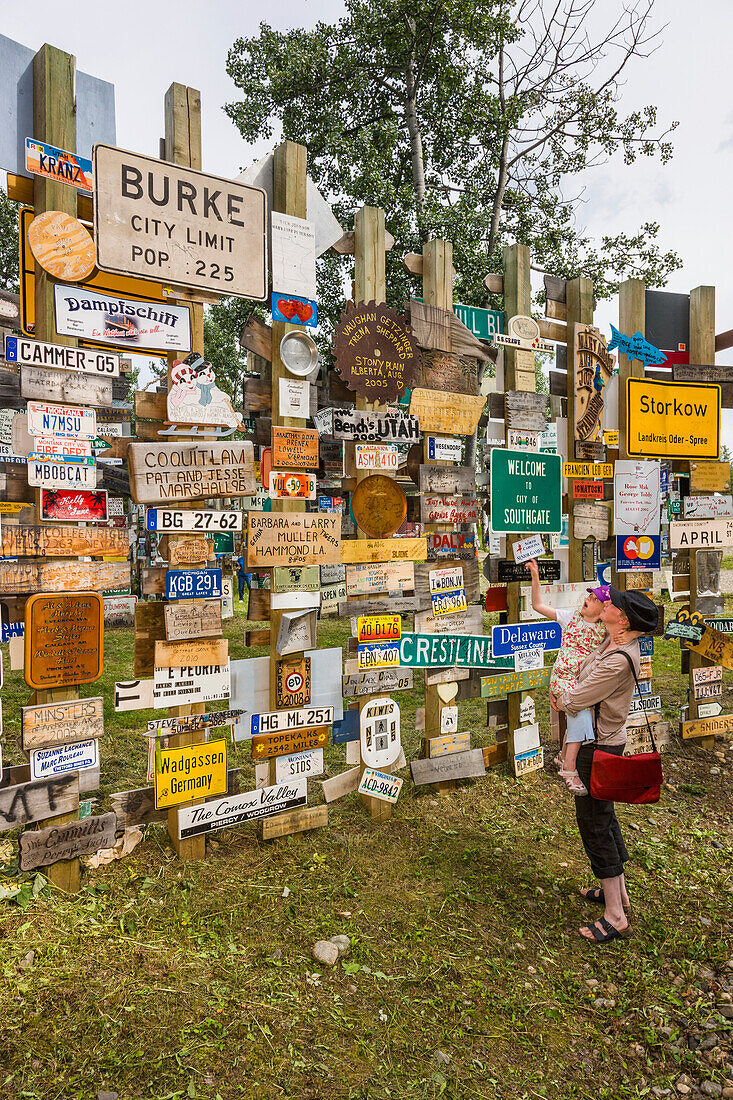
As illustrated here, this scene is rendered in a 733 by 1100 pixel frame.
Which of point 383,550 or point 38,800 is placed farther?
point 383,550

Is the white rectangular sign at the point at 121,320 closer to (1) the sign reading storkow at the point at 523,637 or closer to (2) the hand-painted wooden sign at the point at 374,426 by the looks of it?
(2) the hand-painted wooden sign at the point at 374,426

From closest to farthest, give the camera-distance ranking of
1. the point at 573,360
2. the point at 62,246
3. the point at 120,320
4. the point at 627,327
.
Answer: the point at 62,246 → the point at 120,320 → the point at 573,360 → the point at 627,327

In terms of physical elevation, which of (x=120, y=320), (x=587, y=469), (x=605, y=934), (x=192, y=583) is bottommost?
(x=605, y=934)

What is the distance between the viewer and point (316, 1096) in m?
2.58

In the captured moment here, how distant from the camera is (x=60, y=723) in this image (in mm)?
3543

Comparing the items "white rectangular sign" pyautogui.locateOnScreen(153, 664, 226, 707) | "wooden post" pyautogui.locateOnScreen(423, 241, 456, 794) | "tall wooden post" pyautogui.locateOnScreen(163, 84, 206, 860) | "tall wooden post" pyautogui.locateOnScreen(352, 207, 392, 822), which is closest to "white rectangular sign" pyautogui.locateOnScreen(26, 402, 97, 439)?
"tall wooden post" pyautogui.locateOnScreen(163, 84, 206, 860)

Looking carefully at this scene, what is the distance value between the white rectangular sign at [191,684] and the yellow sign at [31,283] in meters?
2.05

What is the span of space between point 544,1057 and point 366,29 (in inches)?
636

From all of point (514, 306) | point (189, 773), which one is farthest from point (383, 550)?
point (514, 306)

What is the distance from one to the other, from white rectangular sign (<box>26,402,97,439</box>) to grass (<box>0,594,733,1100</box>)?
2.48m

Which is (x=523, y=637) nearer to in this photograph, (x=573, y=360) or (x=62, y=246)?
(x=573, y=360)

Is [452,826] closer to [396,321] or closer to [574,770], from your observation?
[574,770]

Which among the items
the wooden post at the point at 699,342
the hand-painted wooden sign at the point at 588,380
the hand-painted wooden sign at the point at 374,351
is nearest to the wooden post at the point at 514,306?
the hand-painted wooden sign at the point at 588,380

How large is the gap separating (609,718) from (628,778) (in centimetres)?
33
